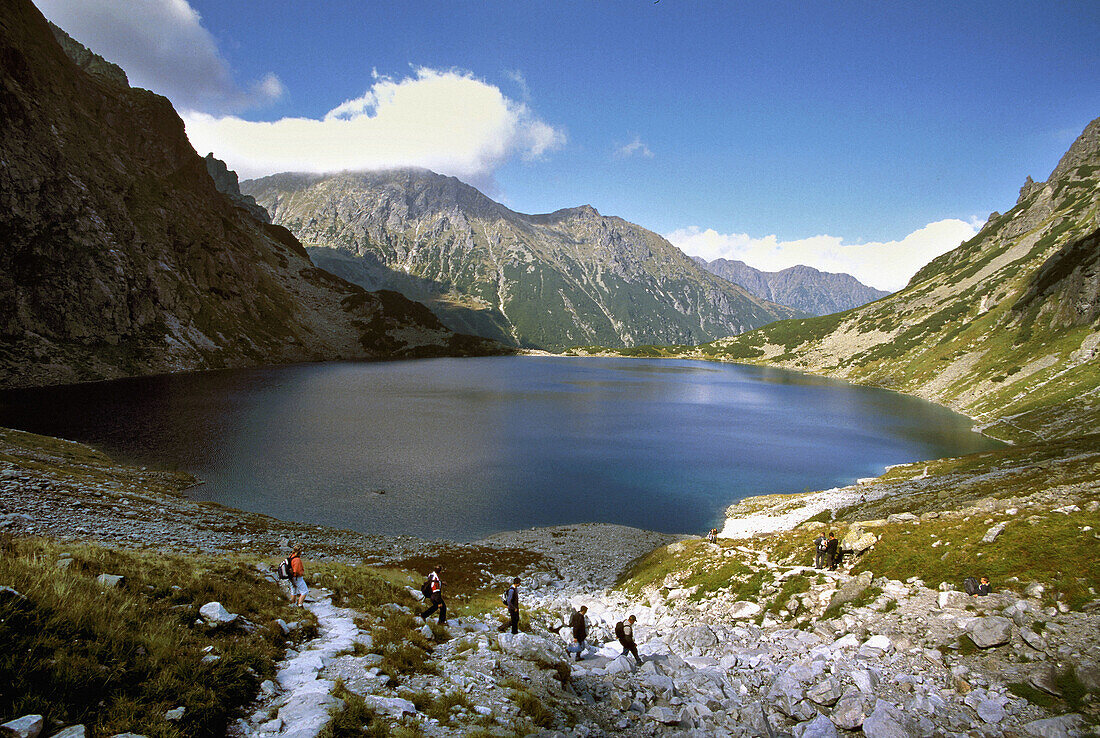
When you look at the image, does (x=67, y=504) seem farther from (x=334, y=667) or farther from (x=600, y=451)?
(x=600, y=451)

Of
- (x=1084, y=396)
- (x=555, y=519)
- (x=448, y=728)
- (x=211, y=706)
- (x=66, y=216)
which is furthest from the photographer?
(x=66, y=216)

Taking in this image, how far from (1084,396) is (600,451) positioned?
76551 millimetres

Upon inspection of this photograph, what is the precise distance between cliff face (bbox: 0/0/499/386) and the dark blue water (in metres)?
17.8

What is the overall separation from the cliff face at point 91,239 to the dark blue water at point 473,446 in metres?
17.8

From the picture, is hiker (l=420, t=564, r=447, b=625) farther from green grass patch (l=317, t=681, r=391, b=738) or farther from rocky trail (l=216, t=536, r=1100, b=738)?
green grass patch (l=317, t=681, r=391, b=738)

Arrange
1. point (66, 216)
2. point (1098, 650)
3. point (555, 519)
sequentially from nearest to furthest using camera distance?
1. point (1098, 650)
2. point (555, 519)
3. point (66, 216)

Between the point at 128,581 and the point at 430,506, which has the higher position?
the point at 128,581

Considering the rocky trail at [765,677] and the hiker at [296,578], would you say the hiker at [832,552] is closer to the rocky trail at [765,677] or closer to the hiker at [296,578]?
the rocky trail at [765,677]

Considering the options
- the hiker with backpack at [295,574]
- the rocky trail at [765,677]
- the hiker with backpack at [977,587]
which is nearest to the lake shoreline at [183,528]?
the hiker with backpack at [295,574]

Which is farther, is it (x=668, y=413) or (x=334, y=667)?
(x=668, y=413)

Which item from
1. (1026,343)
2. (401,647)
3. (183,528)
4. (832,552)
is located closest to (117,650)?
(401,647)

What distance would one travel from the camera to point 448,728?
1090 cm

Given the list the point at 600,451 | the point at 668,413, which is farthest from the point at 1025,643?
the point at 668,413

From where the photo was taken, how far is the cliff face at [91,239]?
116 meters
